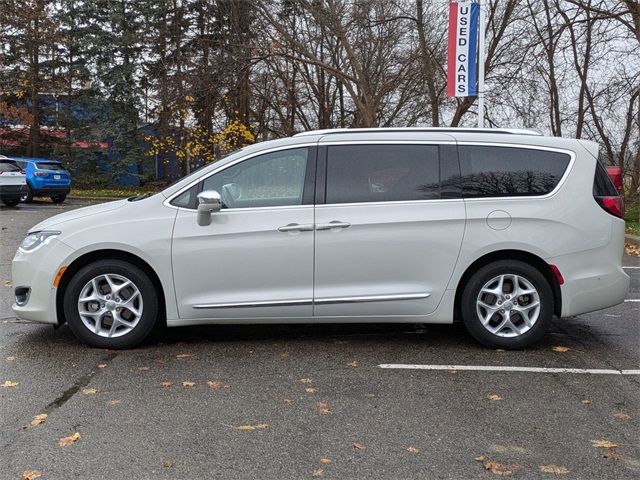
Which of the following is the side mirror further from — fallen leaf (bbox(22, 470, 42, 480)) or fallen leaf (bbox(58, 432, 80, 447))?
fallen leaf (bbox(22, 470, 42, 480))

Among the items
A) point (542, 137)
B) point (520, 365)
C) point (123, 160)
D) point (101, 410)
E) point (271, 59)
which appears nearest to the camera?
point (101, 410)

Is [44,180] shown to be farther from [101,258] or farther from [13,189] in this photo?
[101,258]

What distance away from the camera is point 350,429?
11.7 ft

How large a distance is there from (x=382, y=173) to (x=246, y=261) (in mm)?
1323

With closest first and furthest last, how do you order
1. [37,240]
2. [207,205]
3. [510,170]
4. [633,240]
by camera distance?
[207,205] < [37,240] < [510,170] < [633,240]

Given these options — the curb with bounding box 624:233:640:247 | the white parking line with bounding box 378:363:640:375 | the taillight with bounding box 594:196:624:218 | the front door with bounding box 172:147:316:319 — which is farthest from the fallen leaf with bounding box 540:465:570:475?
the curb with bounding box 624:233:640:247

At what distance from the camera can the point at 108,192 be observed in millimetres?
27875

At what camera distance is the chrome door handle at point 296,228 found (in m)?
4.91

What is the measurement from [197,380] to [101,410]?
2.40 feet

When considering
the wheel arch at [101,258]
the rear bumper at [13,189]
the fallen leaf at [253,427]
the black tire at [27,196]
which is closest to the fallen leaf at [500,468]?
the fallen leaf at [253,427]

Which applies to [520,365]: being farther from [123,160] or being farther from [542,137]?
[123,160]

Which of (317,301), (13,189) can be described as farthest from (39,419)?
(13,189)

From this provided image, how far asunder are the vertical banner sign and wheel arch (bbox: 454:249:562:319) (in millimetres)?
8669

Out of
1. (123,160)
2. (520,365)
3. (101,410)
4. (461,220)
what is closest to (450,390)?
(520,365)
